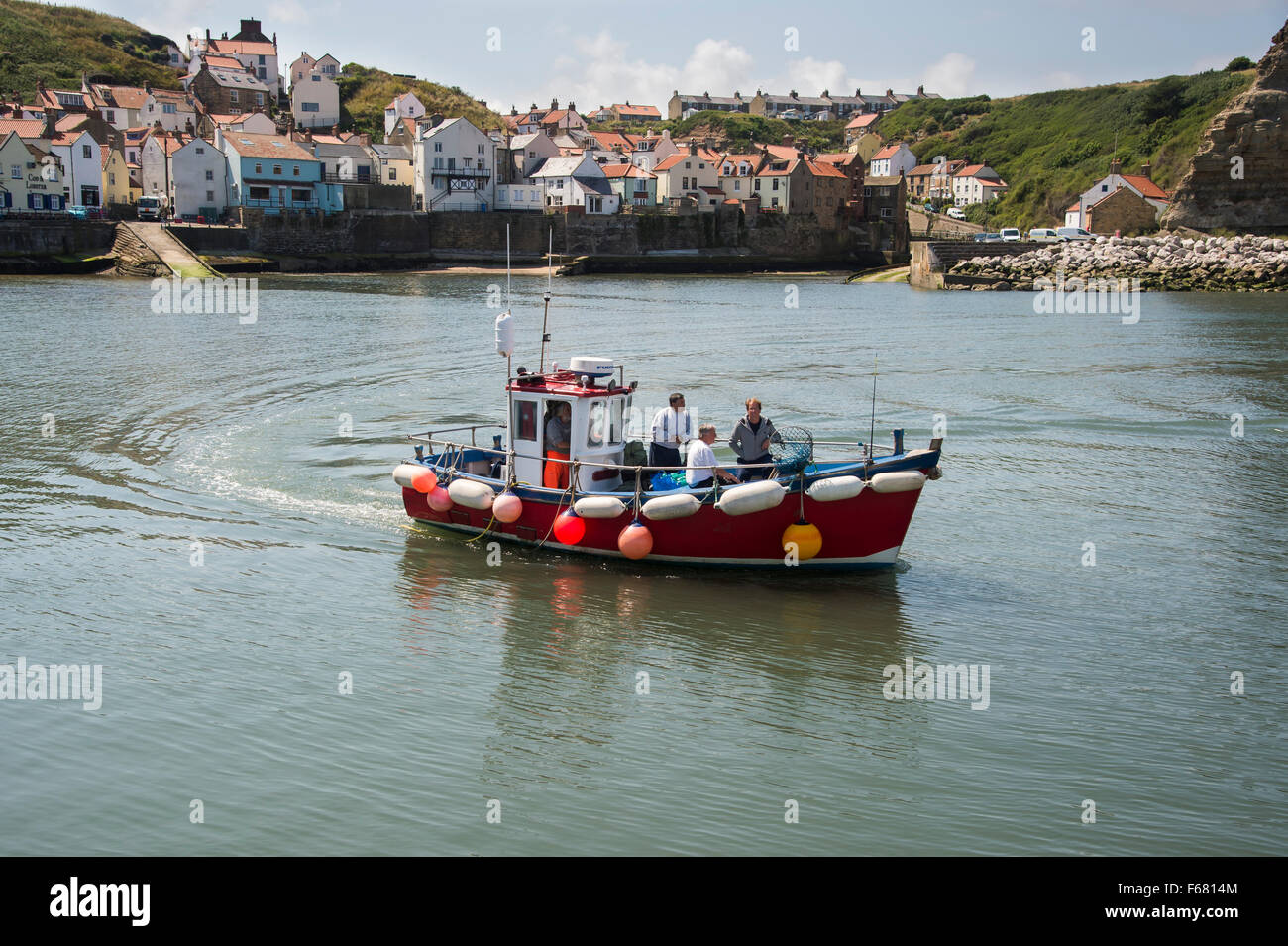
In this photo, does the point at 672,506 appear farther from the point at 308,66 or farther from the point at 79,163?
the point at 308,66

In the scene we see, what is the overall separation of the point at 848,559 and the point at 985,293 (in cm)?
5326

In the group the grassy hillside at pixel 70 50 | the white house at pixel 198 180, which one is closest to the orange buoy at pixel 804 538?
the white house at pixel 198 180

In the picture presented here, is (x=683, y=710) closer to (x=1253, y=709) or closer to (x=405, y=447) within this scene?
(x=1253, y=709)

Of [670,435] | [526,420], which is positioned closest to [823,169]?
[670,435]

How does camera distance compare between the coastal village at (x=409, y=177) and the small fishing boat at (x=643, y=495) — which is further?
the coastal village at (x=409, y=177)

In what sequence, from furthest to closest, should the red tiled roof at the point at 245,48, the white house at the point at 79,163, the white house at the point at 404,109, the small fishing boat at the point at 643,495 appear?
the red tiled roof at the point at 245,48 → the white house at the point at 404,109 → the white house at the point at 79,163 → the small fishing boat at the point at 643,495

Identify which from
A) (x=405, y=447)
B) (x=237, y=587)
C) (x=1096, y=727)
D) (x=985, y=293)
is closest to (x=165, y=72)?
(x=985, y=293)

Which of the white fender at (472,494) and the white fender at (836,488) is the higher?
the white fender at (836,488)

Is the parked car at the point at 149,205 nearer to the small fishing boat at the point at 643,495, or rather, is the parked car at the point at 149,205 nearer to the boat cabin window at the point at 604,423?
the small fishing boat at the point at 643,495

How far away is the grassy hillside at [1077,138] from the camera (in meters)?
89.2

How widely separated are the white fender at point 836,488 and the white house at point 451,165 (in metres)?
70.9

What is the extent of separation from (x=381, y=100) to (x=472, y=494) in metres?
101

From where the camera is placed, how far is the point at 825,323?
142 feet
